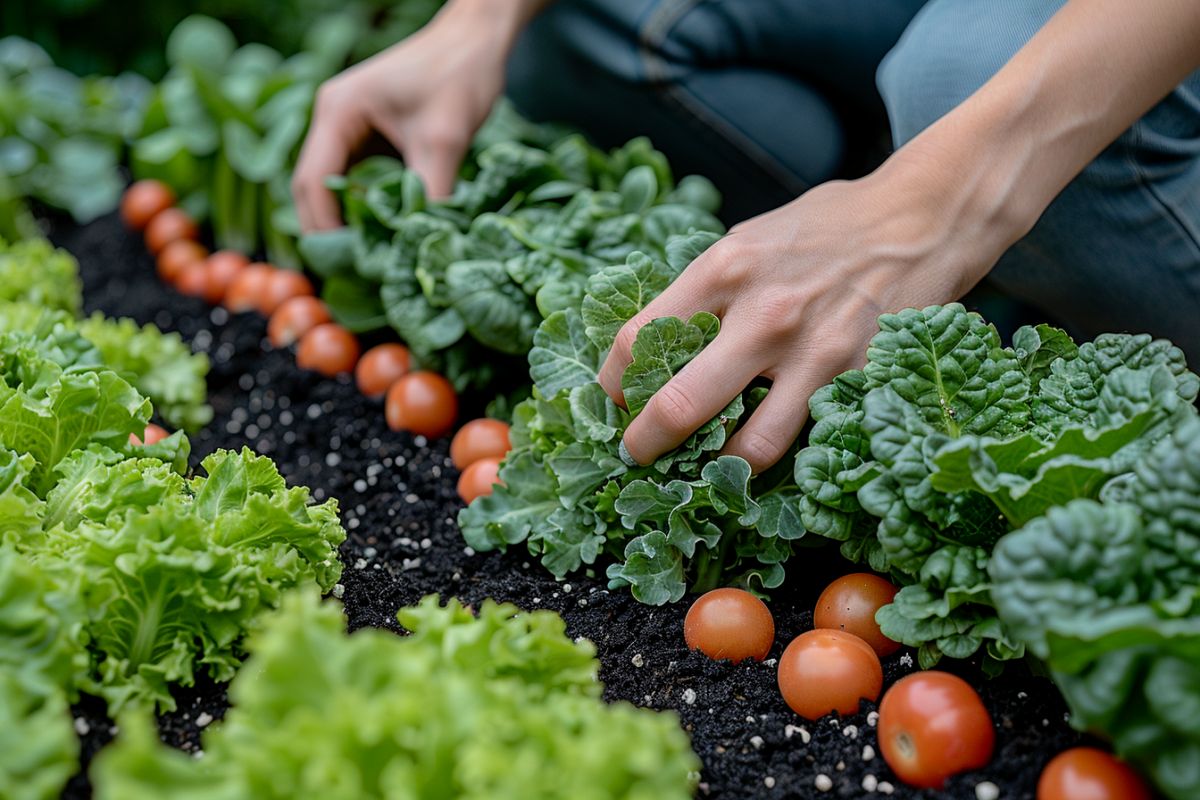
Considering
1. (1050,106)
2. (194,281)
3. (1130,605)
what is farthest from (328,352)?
(1130,605)

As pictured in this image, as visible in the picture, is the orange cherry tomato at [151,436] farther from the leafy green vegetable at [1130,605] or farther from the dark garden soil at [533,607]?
the leafy green vegetable at [1130,605]

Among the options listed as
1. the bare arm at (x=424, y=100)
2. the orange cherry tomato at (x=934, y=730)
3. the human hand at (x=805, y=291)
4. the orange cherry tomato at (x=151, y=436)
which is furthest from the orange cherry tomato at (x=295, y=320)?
the orange cherry tomato at (x=934, y=730)

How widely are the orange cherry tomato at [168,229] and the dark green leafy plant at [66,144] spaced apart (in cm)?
39

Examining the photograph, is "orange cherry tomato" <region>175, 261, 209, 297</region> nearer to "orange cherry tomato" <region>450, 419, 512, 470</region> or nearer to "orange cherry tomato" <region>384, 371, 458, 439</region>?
"orange cherry tomato" <region>384, 371, 458, 439</region>

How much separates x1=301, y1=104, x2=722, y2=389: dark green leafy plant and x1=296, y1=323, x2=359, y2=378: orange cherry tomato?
0.05 meters

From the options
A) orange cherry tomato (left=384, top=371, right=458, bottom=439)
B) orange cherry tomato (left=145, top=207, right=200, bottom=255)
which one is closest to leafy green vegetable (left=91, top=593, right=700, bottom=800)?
orange cherry tomato (left=384, top=371, right=458, bottom=439)

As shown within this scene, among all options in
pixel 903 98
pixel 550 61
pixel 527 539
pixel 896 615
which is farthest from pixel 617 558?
pixel 550 61

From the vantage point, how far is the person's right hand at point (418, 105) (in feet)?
9.91

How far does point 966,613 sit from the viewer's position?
179cm

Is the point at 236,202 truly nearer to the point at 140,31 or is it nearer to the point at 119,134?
the point at 119,134

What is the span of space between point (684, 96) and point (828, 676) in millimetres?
1879

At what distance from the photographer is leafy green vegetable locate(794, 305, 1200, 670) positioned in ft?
5.44

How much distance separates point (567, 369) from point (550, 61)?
1.61m

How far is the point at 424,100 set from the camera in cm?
306
